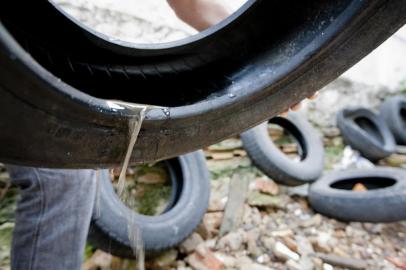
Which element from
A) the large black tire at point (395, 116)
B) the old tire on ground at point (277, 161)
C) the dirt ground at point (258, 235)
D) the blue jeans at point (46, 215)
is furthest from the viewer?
the large black tire at point (395, 116)

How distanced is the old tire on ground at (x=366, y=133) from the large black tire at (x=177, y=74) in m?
2.57

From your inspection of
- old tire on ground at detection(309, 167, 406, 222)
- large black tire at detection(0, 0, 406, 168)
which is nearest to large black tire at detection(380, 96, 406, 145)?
old tire on ground at detection(309, 167, 406, 222)

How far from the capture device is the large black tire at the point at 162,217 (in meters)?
1.39

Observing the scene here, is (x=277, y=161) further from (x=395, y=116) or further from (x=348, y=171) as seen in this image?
(x=395, y=116)

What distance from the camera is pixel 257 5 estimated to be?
66cm

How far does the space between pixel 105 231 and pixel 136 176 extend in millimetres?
611

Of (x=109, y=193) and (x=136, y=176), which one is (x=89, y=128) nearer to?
(x=109, y=193)

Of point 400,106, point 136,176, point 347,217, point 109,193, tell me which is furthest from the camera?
point 400,106

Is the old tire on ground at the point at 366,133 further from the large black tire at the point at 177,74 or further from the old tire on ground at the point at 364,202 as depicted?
the large black tire at the point at 177,74

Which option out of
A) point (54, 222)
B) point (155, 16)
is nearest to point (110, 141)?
point (54, 222)

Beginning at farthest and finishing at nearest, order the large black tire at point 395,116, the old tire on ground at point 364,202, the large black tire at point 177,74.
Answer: the large black tire at point 395,116
the old tire on ground at point 364,202
the large black tire at point 177,74

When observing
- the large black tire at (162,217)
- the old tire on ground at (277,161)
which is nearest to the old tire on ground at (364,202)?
the old tire on ground at (277,161)

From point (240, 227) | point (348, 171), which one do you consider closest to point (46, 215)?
point (240, 227)

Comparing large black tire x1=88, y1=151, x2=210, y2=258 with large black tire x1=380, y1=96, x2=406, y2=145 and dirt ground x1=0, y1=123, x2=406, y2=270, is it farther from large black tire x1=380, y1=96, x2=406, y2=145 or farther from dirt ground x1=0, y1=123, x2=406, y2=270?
large black tire x1=380, y1=96, x2=406, y2=145
